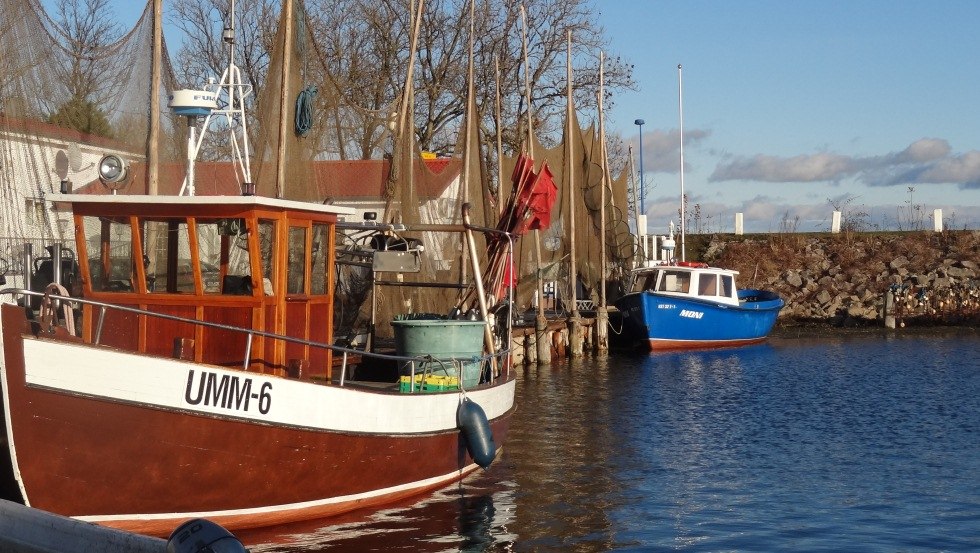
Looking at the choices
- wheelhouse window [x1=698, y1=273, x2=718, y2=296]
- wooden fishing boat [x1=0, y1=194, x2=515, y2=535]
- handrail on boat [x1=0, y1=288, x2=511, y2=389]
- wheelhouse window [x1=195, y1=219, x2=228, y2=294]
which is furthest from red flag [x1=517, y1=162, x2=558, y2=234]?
wheelhouse window [x1=698, y1=273, x2=718, y2=296]

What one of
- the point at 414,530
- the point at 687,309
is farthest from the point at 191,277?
the point at 687,309

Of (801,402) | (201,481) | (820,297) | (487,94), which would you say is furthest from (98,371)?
(820,297)

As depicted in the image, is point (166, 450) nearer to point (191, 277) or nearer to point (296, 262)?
point (191, 277)

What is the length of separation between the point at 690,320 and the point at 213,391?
29760 mm

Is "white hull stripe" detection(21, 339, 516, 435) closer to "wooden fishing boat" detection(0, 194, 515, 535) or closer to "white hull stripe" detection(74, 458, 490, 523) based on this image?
"wooden fishing boat" detection(0, 194, 515, 535)

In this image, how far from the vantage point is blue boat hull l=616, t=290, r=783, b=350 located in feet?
126

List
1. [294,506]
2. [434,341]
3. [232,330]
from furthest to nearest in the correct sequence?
1. [434,341]
2. [294,506]
3. [232,330]

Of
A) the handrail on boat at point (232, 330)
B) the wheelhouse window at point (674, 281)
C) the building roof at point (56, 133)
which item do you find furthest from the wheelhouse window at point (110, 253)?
the wheelhouse window at point (674, 281)

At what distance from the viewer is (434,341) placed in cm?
1470

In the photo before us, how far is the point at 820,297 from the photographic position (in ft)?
164

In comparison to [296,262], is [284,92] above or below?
above

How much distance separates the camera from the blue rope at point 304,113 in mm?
17188

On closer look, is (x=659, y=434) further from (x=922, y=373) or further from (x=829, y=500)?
(x=922, y=373)

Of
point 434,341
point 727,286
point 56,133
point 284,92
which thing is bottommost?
point 434,341
